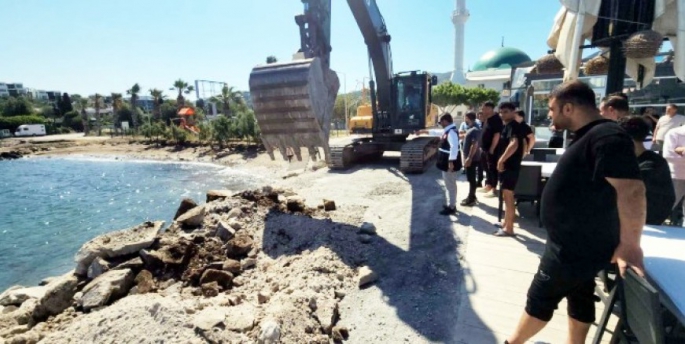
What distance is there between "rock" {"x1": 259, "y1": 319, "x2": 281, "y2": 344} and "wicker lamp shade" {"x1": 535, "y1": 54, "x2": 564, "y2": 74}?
980 centimetres

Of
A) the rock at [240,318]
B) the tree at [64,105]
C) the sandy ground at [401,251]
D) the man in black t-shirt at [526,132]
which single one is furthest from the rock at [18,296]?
the tree at [64,105]

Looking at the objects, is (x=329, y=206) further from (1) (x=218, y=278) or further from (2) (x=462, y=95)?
(2) (x=462, y=95)

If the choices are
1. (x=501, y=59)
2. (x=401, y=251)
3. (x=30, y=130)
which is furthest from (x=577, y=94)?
(x=30, y=130)

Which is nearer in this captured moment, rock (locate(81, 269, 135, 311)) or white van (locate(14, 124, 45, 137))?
rock (locate(81, 269, 135, 311))

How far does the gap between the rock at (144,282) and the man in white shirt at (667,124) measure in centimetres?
744

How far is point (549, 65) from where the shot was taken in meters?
9.42

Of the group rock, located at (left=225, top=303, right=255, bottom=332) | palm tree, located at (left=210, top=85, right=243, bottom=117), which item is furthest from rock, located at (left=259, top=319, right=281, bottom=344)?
palm tree, located at (left=210, top=85, right=243, bottom=117)

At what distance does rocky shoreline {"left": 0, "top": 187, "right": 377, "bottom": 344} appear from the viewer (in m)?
2.97

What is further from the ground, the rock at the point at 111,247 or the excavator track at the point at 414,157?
the excavator track at the point at 414,157

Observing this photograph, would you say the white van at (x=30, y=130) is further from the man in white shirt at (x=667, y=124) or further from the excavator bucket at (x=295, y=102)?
the man in white shirt at (x=667, y=124)

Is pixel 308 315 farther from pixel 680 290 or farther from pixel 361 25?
pixel 361 25

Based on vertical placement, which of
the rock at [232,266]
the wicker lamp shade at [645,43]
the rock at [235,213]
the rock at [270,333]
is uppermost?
the wicker lamp shade at [645,43]

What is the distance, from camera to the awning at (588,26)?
3646mm

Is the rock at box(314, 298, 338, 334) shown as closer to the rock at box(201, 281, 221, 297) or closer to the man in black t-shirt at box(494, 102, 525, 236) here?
the rock at box(201, 281, 221, 297)
